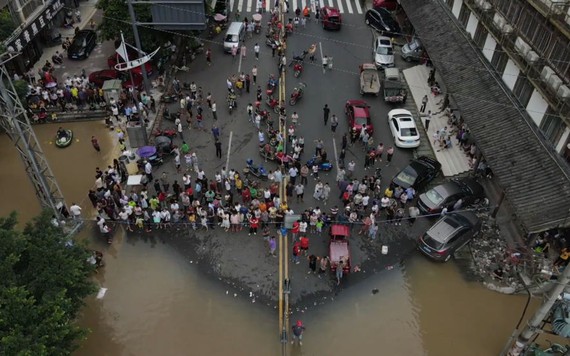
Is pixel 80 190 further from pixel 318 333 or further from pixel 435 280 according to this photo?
pixel 435 280

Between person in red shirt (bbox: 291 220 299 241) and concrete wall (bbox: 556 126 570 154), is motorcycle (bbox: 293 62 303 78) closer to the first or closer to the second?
person in red shirt (bbox: 291 220 299 241)

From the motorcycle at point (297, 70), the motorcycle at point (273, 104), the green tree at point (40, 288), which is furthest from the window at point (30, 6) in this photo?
the green tree at point (40, 288)

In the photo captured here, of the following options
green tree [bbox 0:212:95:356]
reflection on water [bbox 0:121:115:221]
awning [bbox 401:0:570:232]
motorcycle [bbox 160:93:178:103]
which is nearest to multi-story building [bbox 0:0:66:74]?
reflection on water [bbox 0:121:115:221]

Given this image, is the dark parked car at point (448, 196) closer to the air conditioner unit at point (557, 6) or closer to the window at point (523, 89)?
the window at point (523, 89)

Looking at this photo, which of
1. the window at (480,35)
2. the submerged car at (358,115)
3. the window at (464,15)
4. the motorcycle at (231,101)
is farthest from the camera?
the motorcycle at (231,101)

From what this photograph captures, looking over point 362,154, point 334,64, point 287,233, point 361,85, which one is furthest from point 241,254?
point 334,64

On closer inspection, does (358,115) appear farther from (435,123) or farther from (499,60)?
(499,60)
